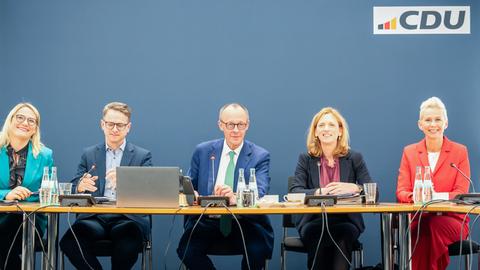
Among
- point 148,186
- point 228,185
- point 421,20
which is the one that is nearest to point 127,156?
point 228,185

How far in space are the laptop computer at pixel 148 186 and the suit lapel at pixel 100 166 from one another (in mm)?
862

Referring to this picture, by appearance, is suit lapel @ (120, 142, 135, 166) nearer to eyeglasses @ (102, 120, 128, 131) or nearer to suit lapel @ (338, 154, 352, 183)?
eyeglasses @ (102, 120, 128, 131)

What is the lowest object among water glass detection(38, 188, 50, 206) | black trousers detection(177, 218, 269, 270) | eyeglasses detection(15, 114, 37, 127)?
black trousers detection(177, 218, 269, 270)

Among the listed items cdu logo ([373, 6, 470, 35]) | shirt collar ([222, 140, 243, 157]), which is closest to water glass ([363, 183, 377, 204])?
shirt collar ([222, 140, 243, 157])

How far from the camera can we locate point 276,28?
5.18 meters

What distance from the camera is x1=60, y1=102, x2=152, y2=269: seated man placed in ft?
12.5

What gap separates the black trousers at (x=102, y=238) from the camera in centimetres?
382

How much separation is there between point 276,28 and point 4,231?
2.59m

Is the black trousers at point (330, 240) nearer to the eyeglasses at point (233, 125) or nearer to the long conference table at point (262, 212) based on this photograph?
the long conference table at point (262, 212)

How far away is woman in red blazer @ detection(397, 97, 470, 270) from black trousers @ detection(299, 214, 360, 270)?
49 centimetres

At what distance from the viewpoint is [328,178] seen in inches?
163

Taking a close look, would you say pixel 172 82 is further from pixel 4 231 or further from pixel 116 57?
pixel 4 231

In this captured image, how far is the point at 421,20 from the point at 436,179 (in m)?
1.50

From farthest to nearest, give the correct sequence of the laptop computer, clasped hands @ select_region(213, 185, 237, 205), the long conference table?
clasped hands @ select_region(213, 185, 237, 205)
the laptop computer
the long conference table
